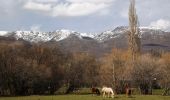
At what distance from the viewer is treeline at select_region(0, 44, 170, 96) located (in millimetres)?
86688

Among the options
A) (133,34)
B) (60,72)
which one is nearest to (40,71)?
(60,72)

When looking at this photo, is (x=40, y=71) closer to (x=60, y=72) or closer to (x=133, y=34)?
(x=60, y=72)

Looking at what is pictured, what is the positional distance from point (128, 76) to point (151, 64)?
676 cm

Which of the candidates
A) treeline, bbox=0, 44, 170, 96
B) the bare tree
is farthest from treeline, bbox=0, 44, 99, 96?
the bare tree

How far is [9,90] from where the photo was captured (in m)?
87.6

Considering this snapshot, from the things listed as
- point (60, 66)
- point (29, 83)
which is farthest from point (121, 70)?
point (29, 83)

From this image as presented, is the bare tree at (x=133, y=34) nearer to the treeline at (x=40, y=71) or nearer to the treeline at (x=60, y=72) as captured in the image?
the treeline at (x=60, y=72)

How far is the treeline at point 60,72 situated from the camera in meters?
86.7

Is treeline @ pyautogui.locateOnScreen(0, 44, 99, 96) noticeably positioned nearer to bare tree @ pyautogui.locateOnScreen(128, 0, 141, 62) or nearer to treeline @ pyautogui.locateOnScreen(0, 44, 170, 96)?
treeline @ pyautogui.locateOnScreen(0, 44, 170, 96)

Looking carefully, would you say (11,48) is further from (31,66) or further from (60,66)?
(60,66)

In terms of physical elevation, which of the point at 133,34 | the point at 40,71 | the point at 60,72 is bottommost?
the point at 40,71

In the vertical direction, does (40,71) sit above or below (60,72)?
below

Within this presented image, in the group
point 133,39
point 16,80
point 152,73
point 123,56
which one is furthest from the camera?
point 123,56

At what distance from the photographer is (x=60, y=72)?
10094 centimetres
